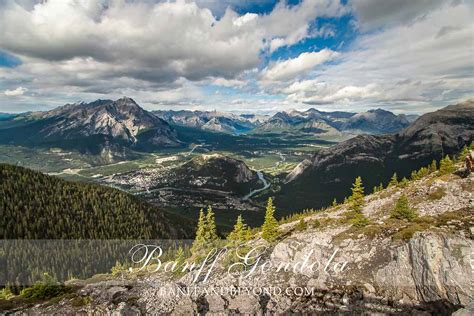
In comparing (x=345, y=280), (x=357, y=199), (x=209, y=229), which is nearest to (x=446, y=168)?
(x=357, y=199)

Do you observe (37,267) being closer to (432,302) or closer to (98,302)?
(98,302)

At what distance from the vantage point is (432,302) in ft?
141

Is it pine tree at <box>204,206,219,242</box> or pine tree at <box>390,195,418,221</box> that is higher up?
pine tree at <box>390,195,418,221</box>

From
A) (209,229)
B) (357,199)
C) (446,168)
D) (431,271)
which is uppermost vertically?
(446,168)

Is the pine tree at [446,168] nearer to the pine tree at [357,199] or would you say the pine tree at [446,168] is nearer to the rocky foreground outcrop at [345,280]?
the rocky foreground outcrop at [345,280]

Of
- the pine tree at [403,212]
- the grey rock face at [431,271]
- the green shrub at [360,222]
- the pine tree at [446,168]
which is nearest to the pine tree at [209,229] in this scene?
the green shrub at [360,222]

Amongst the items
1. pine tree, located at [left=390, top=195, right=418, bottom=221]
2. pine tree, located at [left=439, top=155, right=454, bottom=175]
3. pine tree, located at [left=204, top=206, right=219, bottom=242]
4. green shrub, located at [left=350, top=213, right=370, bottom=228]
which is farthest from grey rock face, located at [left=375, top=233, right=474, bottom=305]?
pine tree, located at [left=439, top=155, right=454, bottom=175]

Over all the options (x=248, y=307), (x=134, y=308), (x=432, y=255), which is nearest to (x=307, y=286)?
(x=248, y=307)

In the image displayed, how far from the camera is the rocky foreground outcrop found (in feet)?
145

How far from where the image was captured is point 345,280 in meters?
52.1

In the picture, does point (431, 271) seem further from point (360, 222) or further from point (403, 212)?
point (360, 222)

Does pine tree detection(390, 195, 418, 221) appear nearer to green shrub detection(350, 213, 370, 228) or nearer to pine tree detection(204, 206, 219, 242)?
green shrub detection(350, 213, 370, 228)

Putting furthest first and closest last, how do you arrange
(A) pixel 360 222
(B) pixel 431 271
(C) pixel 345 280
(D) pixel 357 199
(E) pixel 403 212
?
(D) pixel 357 199 < (A) pixel 360 222 < (E) pixel 403 212 < (C) pixel 345 280 < (B) pixel 431 271

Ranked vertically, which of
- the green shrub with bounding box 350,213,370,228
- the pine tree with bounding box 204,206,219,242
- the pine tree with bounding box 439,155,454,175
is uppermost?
the pine tree with bounding box 439,155,454,175
